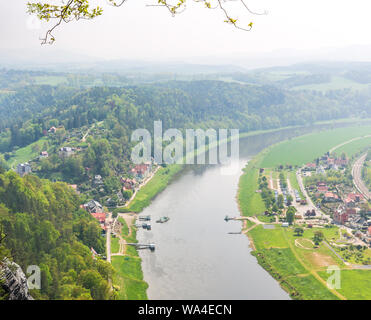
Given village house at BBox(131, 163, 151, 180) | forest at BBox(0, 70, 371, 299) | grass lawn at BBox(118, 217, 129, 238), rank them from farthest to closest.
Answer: village house at BBox(131, 163, 151, 180) → grass lawn at BBox(118, 217, 129, 238) → forest at BBox(0, 70, 371, 299)

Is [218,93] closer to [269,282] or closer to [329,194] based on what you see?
[329,194]

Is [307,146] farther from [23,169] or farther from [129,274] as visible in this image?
[129,274]

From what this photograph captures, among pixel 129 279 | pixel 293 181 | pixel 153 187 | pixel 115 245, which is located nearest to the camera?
pixel 129 279

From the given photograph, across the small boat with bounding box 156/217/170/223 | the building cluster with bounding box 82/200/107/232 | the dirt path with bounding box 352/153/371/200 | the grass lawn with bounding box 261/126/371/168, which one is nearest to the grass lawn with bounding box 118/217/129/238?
the building cluster with bounding box 82/200/107/232

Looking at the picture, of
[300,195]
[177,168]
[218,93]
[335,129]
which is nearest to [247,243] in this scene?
[300,195]

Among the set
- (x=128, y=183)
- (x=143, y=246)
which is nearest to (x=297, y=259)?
(x=143, y=246)

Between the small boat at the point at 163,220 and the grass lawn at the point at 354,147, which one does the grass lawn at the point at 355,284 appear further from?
the grass lawn at the point at 354,147

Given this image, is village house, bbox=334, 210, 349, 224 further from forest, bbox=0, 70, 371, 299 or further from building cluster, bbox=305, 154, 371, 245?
forest, bbox=0, 70, 371, 299
